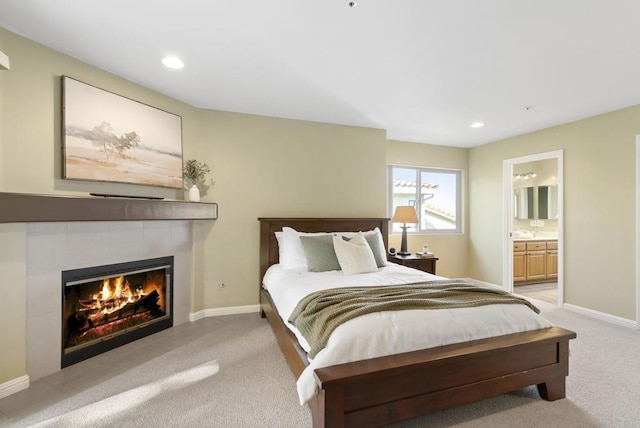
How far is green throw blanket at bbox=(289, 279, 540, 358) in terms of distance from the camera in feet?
5.89

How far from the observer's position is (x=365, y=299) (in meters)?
2.02

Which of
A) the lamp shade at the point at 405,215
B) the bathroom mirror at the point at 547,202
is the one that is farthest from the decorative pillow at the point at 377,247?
the bathroom mirror at the point at 547,202

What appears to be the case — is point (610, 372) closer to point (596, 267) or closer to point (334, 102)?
point (596, 267)

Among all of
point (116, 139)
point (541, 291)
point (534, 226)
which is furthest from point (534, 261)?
point (116, 139)

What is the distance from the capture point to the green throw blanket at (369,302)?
1795 mm

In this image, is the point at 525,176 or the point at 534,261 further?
the point at 525,176

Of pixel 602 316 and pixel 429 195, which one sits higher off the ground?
pixel 429 195

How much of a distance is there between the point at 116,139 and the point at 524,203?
6.91 metres

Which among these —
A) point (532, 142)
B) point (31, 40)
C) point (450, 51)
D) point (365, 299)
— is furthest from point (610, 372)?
point (31, 40)

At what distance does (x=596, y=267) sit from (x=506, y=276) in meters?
1.25

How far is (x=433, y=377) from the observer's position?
1707 mm

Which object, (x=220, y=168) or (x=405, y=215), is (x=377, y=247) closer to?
(x=405, y=215)

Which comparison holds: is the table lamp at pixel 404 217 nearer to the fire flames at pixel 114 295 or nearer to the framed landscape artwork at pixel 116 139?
the framed landscape artwork at pixel 116 139

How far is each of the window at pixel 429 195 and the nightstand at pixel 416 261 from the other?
90 centimetres
